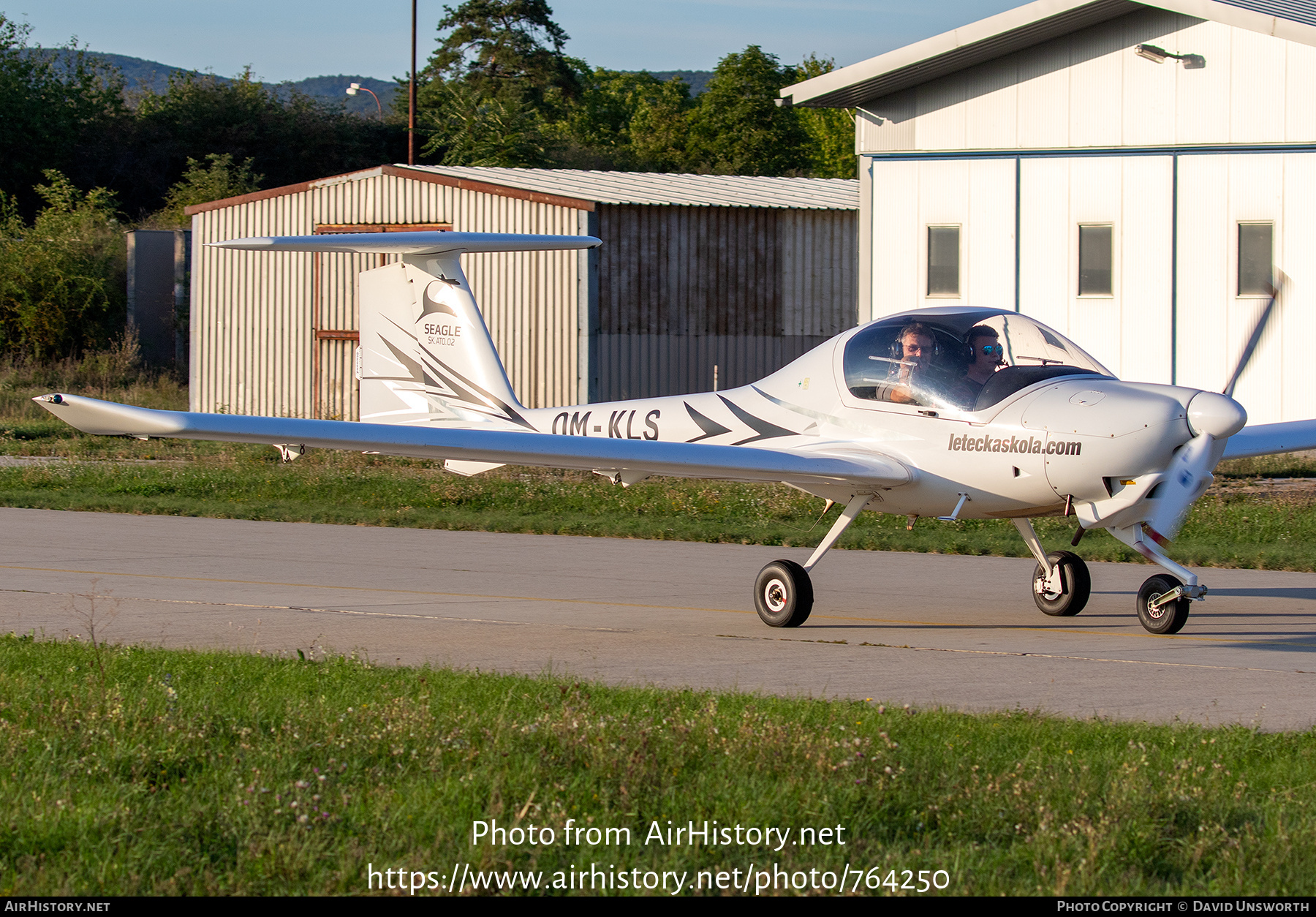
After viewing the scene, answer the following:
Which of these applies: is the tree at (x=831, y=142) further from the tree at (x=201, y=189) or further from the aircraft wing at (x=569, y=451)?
the aircraft wing at (x=569, y=451)

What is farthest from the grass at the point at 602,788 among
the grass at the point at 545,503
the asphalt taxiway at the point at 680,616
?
the grass at the point at 545,503

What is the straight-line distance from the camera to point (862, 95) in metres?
21.2

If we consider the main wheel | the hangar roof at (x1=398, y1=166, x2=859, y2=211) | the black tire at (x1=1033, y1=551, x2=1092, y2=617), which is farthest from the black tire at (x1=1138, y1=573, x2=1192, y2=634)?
the hangar roof at (x1=398, y1=166, x2=859, y2=211)

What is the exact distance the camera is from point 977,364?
9555 mm

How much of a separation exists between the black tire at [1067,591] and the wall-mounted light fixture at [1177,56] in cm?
1122

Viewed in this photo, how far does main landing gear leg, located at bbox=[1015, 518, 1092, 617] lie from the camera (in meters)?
10.3

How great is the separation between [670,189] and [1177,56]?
10.5m

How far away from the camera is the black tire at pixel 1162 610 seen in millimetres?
9422

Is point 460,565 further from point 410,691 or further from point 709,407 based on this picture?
point 410,691

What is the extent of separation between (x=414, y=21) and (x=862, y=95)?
36.8 m

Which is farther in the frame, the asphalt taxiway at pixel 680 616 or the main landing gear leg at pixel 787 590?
the main landing gear leg at pixel 787 590

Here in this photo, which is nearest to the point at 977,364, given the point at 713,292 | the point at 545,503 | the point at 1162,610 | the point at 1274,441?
the point at 1162,610

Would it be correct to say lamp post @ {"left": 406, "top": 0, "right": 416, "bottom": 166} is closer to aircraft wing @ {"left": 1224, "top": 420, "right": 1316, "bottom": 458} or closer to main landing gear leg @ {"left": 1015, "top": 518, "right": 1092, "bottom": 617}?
aircraft wing @ {"left": 1224, "top": 420, "right": 1316, "bottom": 458}

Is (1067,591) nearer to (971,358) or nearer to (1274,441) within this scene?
(971,358)
